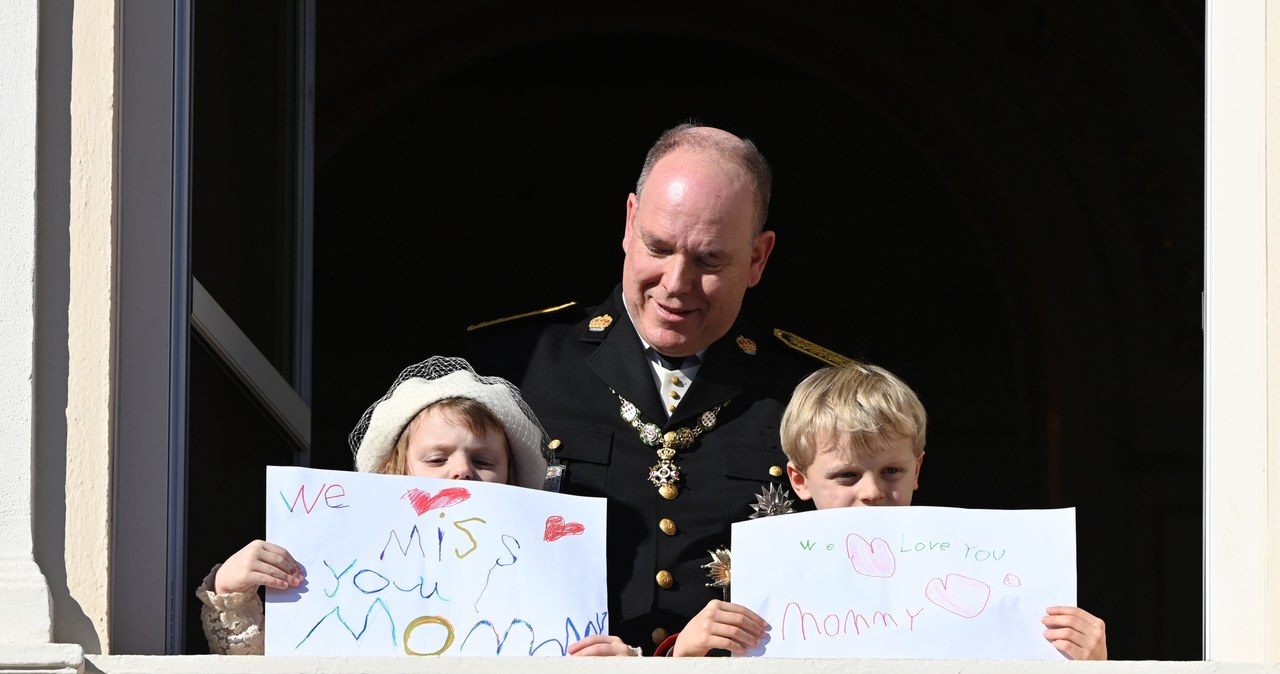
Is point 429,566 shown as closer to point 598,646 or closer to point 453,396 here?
point 598,646

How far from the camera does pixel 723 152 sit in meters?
3.87

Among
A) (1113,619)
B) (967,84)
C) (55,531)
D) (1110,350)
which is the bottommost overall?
(1113,619)

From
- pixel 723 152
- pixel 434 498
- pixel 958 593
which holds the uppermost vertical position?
pixel 723 152

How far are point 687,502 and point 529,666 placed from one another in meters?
0.77

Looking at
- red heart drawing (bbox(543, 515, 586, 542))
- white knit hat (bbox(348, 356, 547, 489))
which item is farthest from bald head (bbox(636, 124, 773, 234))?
red heart drawing (bbox(543, 515, 586, 542))

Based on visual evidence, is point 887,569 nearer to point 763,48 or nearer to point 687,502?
point 687,502

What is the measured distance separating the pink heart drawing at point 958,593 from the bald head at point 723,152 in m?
1.03

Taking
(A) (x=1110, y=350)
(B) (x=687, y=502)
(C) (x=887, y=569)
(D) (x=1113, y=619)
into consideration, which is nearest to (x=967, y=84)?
(A) (x=1110, y=350)

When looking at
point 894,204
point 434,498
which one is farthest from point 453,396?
point 894,204

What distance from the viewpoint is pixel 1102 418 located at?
24.5ft

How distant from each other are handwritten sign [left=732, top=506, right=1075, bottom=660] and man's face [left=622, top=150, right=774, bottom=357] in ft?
2.54

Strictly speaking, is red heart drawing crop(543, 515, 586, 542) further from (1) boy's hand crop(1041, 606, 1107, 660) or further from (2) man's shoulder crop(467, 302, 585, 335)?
(2) man's shoulder crop(467, 302, 585, 335)

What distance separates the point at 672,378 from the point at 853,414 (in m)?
0.57

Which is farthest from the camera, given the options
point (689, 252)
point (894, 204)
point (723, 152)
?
point (894, 204)
